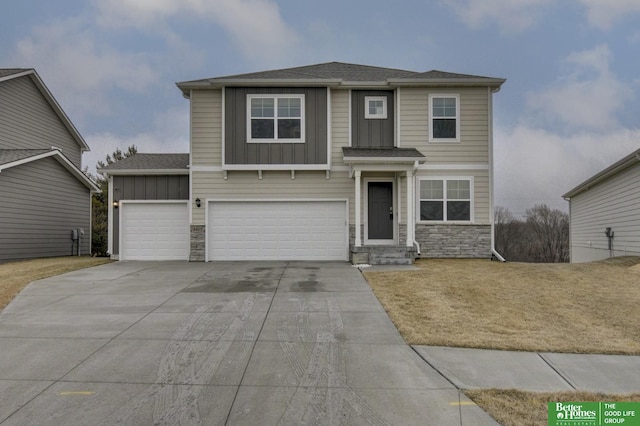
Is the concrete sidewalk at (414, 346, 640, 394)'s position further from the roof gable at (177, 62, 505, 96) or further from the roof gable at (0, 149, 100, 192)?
the roof gable at (0, 149, 100, 192)

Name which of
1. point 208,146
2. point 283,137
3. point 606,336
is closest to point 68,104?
point 208,146

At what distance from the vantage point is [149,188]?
13398 mm

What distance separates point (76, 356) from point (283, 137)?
368 inches

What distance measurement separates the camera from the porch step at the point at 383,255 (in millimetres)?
11219

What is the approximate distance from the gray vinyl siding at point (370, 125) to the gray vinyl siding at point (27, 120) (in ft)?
47.0

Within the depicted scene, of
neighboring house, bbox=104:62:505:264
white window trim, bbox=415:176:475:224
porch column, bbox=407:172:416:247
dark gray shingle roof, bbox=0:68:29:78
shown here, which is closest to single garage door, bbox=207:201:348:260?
neighboring house, bbox=104:62:505:264

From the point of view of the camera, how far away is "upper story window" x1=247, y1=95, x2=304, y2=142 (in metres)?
12.6

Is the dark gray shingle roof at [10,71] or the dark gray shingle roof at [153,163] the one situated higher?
the dark gray shingle roof at [10,71]

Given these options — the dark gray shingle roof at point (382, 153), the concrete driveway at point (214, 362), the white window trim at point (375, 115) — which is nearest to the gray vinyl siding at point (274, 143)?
the dark gray shingle roof at point (382, 153)

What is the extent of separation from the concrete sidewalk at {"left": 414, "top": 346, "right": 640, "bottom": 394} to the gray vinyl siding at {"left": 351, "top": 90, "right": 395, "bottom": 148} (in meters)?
9.18

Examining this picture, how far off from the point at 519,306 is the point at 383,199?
668cm

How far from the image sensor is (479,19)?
54.7ft

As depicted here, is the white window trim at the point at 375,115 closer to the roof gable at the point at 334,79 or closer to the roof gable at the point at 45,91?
the roof gable at the point at 334,79

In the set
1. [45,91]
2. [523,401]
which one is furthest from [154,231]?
[523,401]
